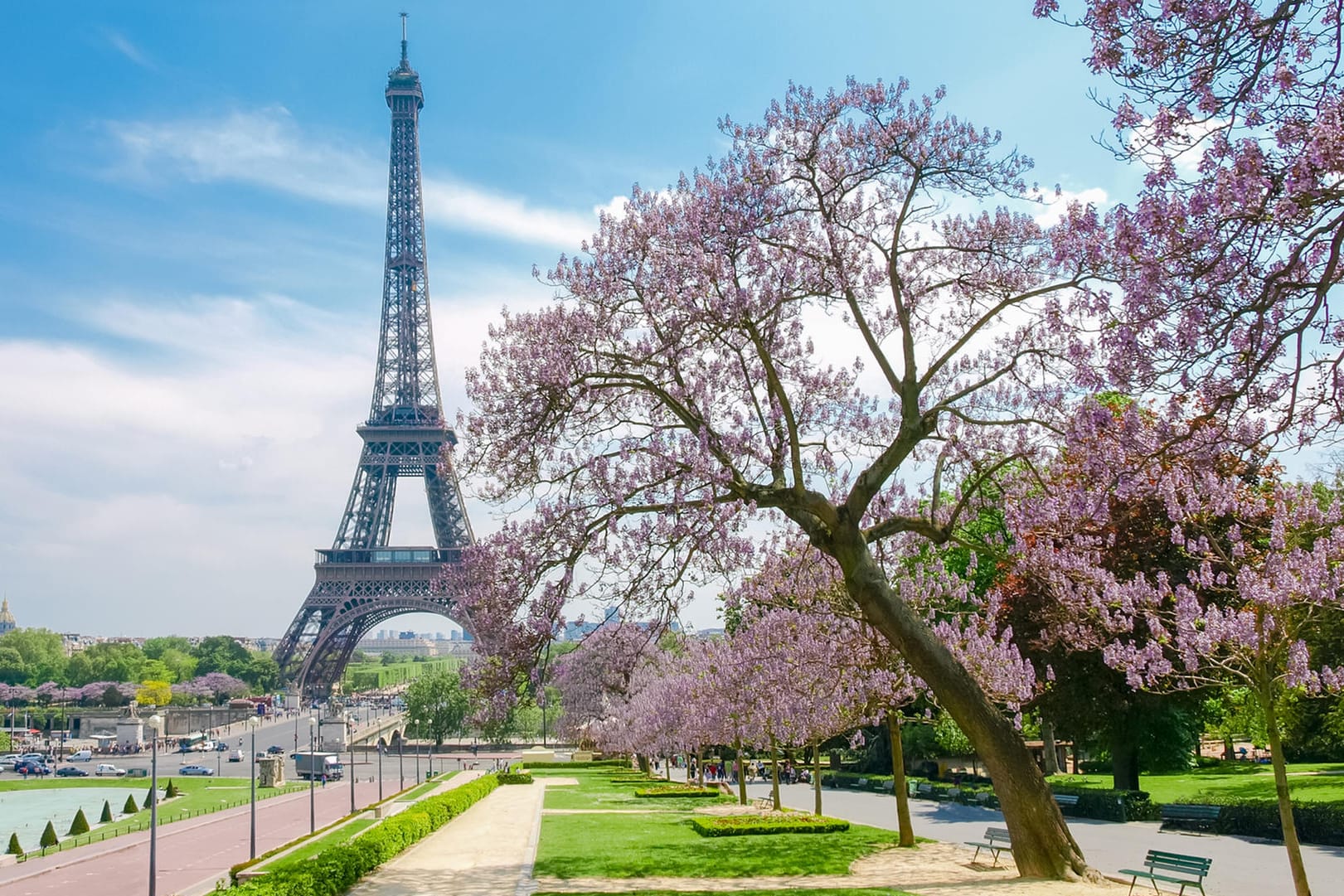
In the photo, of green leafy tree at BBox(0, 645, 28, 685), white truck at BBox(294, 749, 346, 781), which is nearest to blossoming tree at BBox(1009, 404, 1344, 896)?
white truck at BBox(294, 749, 346, 781)

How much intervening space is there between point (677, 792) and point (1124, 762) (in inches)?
571

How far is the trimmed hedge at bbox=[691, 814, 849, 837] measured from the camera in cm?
2380

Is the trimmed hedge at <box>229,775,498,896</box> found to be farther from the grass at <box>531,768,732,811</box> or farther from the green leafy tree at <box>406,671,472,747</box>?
the green leafy tree at <box>406,671,472,747</box>

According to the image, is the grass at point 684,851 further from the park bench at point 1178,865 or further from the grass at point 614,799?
the grass at point 614,799

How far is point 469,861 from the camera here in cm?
2066

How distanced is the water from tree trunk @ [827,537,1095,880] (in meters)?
35.2

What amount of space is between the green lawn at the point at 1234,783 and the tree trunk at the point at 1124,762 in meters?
0.64

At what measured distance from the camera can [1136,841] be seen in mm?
23656

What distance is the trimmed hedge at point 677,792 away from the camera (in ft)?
121

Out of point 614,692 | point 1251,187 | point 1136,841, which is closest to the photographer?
point 1251,187

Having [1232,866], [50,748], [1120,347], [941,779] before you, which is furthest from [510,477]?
[50,748]

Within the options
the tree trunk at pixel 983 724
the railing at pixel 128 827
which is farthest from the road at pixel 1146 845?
the railing at pixel 128 827

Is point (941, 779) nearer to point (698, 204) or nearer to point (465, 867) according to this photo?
point (465, 867)

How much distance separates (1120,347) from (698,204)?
28.5 feet
